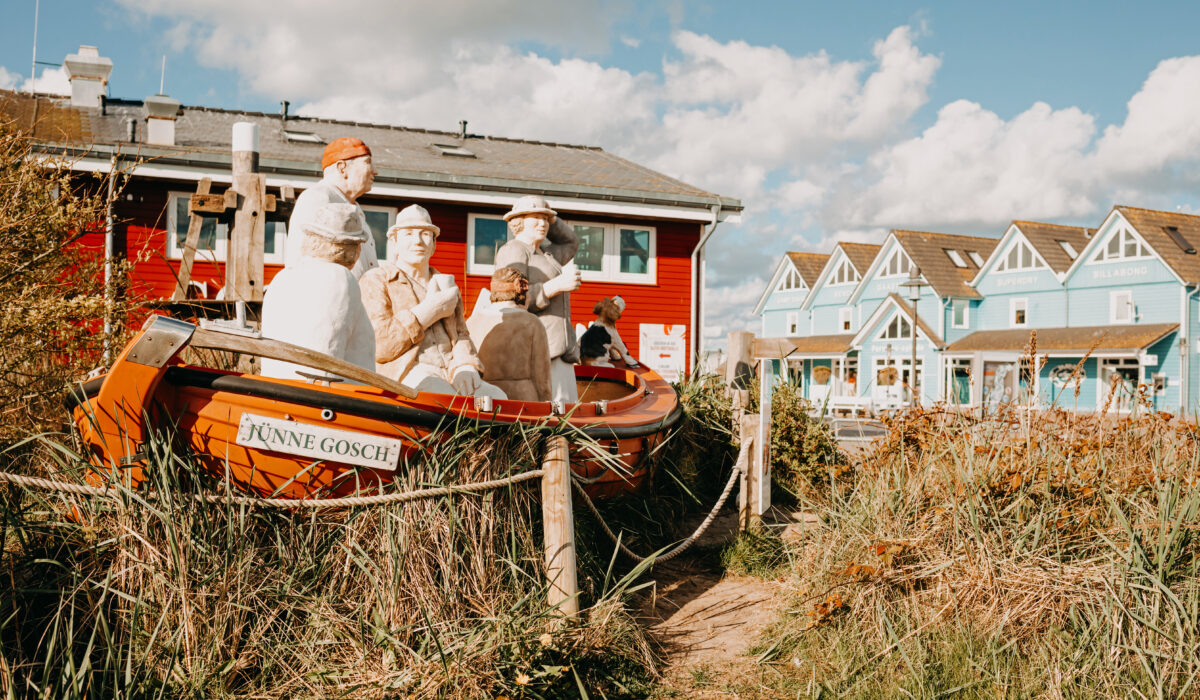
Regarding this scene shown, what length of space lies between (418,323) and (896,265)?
41.2 meters

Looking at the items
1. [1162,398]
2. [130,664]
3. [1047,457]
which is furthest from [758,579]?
[1162,398]

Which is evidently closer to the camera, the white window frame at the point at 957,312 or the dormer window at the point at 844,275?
the white window frame at the point at 957,312

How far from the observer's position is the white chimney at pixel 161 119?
1505cm

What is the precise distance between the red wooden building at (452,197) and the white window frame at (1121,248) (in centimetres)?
2522

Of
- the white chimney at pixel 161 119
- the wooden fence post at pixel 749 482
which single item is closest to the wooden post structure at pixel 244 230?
the wooden fence post at pixel 749 482

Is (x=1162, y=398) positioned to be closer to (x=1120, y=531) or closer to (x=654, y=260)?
(x=654, y=260)

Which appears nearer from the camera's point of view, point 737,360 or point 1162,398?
point 737,360

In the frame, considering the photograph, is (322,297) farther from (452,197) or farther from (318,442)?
(452,197)

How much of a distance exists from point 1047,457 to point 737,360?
494 centimetres

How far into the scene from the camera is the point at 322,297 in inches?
149

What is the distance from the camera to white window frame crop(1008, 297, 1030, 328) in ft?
125

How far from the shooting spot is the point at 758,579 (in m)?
5.52

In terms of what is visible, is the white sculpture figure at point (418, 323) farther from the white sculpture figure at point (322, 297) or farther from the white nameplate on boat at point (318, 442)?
the white nameplate on boat at point (318, 442)

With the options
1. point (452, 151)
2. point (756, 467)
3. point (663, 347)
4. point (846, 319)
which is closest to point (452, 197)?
point (452, 151)
